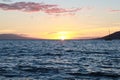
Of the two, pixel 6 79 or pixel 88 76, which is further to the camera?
pixel 88 76

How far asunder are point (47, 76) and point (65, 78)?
222cm

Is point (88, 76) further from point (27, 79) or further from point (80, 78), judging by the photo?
point (27, 79)

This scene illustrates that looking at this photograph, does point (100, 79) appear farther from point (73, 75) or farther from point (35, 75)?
point (35, 75)

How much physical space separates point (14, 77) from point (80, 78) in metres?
6.21

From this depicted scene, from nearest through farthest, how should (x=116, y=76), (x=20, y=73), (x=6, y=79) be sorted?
(x=6, y=79) < (x=116, y=76) < (x=20, y=73)

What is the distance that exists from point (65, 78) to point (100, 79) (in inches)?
129

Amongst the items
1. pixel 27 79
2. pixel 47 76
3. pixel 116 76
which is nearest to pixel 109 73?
pixel 116 76

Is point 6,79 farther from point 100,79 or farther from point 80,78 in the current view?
point 100,79

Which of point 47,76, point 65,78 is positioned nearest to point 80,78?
point 65,78

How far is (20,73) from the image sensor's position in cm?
3178

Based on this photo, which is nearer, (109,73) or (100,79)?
(100,79)

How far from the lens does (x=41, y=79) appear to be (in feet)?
91.1

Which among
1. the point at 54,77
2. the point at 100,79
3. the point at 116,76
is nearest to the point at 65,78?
the point at 54,77

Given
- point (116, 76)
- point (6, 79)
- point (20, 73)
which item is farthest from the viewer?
point (20, 73)
